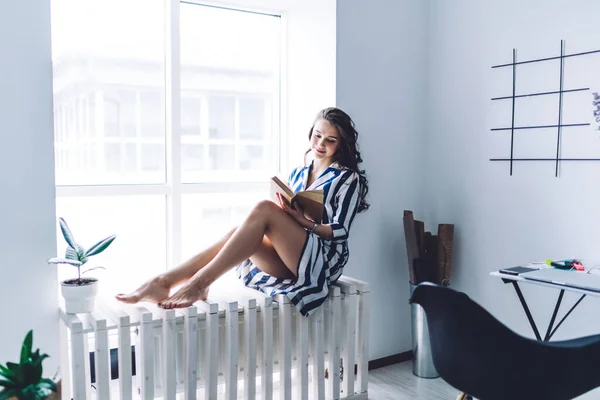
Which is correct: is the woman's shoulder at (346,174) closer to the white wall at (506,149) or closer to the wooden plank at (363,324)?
the wooden plank at (363,324)

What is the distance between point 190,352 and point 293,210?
2.40 feet

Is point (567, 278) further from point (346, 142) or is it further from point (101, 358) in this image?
point (101, 358)

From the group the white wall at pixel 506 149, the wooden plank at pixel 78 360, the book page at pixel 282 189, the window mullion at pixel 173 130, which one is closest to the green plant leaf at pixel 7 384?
the wooden plank at pixel 78 360

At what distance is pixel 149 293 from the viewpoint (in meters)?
2.26

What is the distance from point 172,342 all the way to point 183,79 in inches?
54.7

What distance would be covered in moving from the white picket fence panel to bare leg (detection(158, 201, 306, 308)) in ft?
0.22

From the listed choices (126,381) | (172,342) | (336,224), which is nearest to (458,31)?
(336,224)

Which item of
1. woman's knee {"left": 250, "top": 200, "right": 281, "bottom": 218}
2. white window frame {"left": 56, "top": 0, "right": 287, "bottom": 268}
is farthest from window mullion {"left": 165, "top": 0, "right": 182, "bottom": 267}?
woman's knee {"left": 250, "top": 200, "right": 281, "bottom": 218}

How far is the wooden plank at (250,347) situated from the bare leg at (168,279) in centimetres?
28

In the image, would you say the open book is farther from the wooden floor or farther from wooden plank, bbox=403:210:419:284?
the wooden floor

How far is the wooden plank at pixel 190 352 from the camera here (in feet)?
7.16

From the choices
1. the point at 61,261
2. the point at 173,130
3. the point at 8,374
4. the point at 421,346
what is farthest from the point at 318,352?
the point at 8,374

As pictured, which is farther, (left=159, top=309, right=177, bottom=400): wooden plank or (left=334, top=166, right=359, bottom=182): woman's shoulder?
(left=334, top=166, right=359, bottom=182): woman's shoulder

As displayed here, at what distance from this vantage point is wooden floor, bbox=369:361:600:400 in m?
2.78
